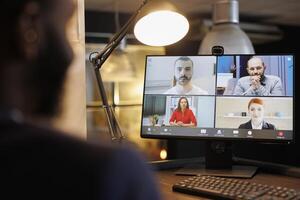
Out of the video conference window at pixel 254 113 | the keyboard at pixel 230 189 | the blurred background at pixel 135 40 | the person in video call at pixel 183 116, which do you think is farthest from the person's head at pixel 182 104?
the blurred background at pixel 135 40

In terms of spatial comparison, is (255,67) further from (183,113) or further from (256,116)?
(183,113)

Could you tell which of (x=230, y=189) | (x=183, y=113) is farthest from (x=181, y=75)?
(x=230, y=189)

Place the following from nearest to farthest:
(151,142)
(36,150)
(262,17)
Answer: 1. (36,150)
2. (151,142)
3. (262,17)

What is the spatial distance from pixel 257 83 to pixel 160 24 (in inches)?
15.7

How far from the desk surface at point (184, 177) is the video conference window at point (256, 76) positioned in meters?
0.29

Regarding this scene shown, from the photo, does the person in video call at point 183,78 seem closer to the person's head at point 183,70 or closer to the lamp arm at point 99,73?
the person's head at point 183,70

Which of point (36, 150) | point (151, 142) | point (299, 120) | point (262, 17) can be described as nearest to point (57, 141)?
point (36, 150)

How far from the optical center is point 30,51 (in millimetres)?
478

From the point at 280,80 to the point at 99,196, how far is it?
4.33ft

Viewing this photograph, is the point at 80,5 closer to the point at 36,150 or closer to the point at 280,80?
the point at 280,80

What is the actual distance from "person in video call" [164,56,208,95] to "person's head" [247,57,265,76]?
7.7 inches

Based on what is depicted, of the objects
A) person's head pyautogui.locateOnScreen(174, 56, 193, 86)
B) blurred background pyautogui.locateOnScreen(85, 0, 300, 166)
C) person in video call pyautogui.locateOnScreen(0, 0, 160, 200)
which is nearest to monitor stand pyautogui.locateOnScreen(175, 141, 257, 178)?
person's head pyautogui.locateOnScreen(174, 56, 193, 86)

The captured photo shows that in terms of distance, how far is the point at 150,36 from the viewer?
1782 millimetres

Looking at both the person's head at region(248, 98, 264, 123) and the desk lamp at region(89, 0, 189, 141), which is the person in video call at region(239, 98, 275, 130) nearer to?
the person's head at region(248, 98, 264, 123)
